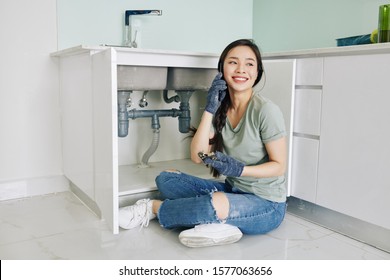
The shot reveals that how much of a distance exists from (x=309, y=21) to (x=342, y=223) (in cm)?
120

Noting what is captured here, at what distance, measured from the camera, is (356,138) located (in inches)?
57.4

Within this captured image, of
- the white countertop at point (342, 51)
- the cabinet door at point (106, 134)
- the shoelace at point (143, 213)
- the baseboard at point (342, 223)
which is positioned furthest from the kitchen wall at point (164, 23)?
the baseboard at point (342, 223)

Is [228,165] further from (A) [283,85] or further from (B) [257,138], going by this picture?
(A) [283,85]

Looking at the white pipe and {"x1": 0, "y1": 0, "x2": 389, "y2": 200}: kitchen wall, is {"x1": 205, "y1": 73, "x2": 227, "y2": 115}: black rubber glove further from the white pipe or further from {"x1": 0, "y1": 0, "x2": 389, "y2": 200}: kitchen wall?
{"x1": 0, "y1": 0, "x2": 389, "y2": 200}: kitchen wall

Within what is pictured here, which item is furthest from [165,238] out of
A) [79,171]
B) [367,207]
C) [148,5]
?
[148,5]

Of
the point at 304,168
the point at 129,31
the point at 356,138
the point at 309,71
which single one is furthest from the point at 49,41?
the point at 356,138

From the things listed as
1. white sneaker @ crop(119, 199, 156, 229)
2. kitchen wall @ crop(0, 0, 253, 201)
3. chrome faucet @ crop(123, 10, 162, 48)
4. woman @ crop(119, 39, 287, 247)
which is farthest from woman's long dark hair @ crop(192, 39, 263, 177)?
kitchen wall @ crop(0, 0, 253, 201)

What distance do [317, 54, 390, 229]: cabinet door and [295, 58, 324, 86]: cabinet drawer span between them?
3cm

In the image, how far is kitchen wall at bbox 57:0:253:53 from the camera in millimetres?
2021

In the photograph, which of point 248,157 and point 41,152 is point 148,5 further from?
point 248,157

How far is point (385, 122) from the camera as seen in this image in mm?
1360

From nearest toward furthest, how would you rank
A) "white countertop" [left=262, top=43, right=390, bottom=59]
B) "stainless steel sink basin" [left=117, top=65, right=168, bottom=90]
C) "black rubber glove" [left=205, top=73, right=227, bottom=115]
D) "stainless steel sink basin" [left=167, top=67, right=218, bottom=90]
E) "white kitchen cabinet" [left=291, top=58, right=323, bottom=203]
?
"white countertop" [left=262, top=43, right=390, bottom=59] < "black rubber glove" [left=205, top=73, right=227, bottom=115] < "white kitchen cabinet" [left=291, top=58, right=323, bottom=203] < "stainless steel sink basin" [left=117, top=65, right=168, bottom=90] < "stainless steel sink basin" [left=167, top=67, right=218, bottom=90]

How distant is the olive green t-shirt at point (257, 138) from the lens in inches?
56.4
